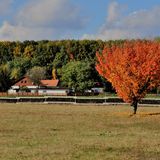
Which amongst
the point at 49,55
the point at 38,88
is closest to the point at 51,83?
the point at 38,88

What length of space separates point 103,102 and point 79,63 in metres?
76.4

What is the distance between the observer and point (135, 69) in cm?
A: 5638

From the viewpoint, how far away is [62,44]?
18488 cm

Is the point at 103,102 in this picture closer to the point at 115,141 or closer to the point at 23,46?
the point at 115,141

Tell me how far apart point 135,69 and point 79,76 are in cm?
10118

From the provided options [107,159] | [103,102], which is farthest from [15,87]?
[107,159]

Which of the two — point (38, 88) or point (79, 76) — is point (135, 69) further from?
point (38, 88)

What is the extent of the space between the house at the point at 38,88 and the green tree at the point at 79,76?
358 centimetres

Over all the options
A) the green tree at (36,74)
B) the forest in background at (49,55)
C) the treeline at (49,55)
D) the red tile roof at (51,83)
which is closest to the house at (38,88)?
the red tile roof at (51,83)

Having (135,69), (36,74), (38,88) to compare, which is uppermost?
(135,69)

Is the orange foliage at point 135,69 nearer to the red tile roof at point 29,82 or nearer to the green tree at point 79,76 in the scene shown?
→ the green tree at point 79,76

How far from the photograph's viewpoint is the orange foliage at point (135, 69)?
2221 inches

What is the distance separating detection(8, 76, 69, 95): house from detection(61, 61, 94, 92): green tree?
358cm

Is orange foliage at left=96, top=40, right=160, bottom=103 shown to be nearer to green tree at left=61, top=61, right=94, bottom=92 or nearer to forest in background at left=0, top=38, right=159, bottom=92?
green tree at left=61, top=61, right=94, bottom=92
